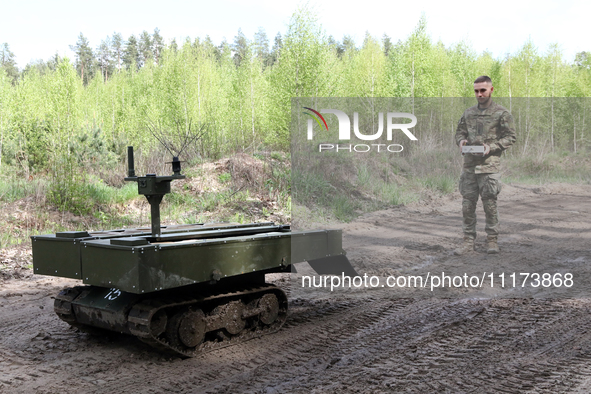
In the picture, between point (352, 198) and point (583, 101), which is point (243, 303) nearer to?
point (352, 198)

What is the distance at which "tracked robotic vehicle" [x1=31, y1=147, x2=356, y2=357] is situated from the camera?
4.05 meters

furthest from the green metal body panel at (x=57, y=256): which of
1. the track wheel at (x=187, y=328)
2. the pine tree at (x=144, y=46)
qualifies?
the pine tree at (x=144, y=46)

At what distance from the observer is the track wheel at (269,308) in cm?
504

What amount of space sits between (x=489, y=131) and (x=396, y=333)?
271 centimetres

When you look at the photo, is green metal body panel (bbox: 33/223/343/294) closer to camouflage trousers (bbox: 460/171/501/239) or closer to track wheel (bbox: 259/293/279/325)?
track wheel (bbox: 259/293/279/325)

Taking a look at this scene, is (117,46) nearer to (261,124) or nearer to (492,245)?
(261,124)

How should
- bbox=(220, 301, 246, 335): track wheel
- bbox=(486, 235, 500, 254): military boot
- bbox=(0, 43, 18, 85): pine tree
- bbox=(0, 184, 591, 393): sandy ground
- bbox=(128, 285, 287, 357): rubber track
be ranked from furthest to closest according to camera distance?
bbox=(0, 43, 18, 85): pine tree < bbox=(486, 235, 500, 254): military boot < bbox=(220, 301, 246, 335): track wheel < bbox=(128, 285, 287, 357): rubber track < bbox=(0, 184, 591, 393): sandy ground

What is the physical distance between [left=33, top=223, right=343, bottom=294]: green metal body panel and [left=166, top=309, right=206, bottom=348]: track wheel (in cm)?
33

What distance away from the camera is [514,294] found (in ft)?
19.8

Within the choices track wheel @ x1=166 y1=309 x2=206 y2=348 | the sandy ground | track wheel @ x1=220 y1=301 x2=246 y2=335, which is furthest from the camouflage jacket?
track wheel @ x1=166 y1=309 x2=206 y2=348

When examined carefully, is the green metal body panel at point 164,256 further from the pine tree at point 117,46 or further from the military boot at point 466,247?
the pine tree at point 117,46

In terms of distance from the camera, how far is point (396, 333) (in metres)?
4.91

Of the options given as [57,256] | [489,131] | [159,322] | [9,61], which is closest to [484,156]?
[489,131]

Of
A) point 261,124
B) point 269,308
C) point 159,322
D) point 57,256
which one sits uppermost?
point 261,124
